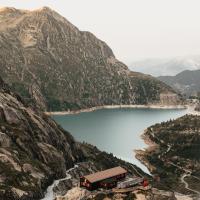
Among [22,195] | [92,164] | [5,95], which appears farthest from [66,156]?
[22,195]

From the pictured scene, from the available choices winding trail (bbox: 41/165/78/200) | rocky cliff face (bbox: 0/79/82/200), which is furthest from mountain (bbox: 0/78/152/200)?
winding trail (bbox: 41/165/78/200)

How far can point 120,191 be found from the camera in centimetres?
12269

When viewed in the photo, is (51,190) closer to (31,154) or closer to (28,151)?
(31,154)

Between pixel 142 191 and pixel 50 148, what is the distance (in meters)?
54.0

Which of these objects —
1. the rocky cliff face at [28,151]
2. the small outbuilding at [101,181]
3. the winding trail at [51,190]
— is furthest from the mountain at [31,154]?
the small outbuilding at [101,181]

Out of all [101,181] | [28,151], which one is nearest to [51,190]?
[28,151]

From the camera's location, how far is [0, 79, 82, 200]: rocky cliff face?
134 meters

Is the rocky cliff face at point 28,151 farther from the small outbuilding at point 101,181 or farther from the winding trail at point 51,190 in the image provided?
the small outbuilding at point 101,181

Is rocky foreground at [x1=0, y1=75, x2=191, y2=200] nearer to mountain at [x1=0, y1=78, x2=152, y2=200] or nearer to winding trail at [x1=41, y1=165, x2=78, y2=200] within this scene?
mountain at [x1=0, y1=78, x2=152, y2=200]

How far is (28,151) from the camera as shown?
160375mm

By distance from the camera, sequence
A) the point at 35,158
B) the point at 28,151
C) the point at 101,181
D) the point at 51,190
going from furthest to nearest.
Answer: the point at 35,158 < the point at 28,151 < the point at 51,190 < the point at 101,181

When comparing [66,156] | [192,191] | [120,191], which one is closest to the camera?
[120,191]

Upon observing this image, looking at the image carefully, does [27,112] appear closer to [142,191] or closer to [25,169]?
[25,169]

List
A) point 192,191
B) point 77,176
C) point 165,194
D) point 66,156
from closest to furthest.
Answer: point 165,194
point 77,176
point 66,156
point 192,191
